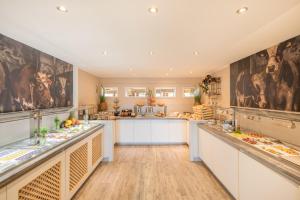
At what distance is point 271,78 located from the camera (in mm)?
2637

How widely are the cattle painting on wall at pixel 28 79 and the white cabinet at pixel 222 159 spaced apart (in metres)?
3.04

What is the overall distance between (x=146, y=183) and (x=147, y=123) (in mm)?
2678

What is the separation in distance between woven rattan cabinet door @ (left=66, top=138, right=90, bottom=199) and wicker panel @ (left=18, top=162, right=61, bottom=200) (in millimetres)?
243

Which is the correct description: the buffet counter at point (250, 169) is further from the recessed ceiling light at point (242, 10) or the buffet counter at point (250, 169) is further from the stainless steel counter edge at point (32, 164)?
the stainless steel counter edge at point (32, 164)

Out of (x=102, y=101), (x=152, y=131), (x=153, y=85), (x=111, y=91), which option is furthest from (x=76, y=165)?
(x=153, y=85)

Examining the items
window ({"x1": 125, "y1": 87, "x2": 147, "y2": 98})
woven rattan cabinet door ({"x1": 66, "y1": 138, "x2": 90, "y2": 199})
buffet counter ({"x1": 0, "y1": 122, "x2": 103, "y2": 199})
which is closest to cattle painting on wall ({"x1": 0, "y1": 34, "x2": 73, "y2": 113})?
buffet counter ({"x1": 0, "y1": 122, "x2": 103, "y2": 199})

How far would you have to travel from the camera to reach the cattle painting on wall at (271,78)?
221 cm

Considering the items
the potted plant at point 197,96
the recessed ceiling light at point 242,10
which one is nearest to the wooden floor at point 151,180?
the potted plant at point 197,96

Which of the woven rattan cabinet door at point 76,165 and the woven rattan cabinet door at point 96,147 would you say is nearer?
the woven rattan cabinet door at point 76,165

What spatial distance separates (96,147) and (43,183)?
177cm

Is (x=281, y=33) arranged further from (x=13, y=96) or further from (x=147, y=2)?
(x=13, y=96)

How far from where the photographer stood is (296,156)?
1.77m

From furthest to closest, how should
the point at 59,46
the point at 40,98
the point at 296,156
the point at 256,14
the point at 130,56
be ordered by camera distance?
the point at 130,56 → the point at 40,98 → the point at 59,46 → the point at 296,156 → the point at 256,14

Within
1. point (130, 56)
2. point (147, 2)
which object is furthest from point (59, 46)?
point (147, 2)
